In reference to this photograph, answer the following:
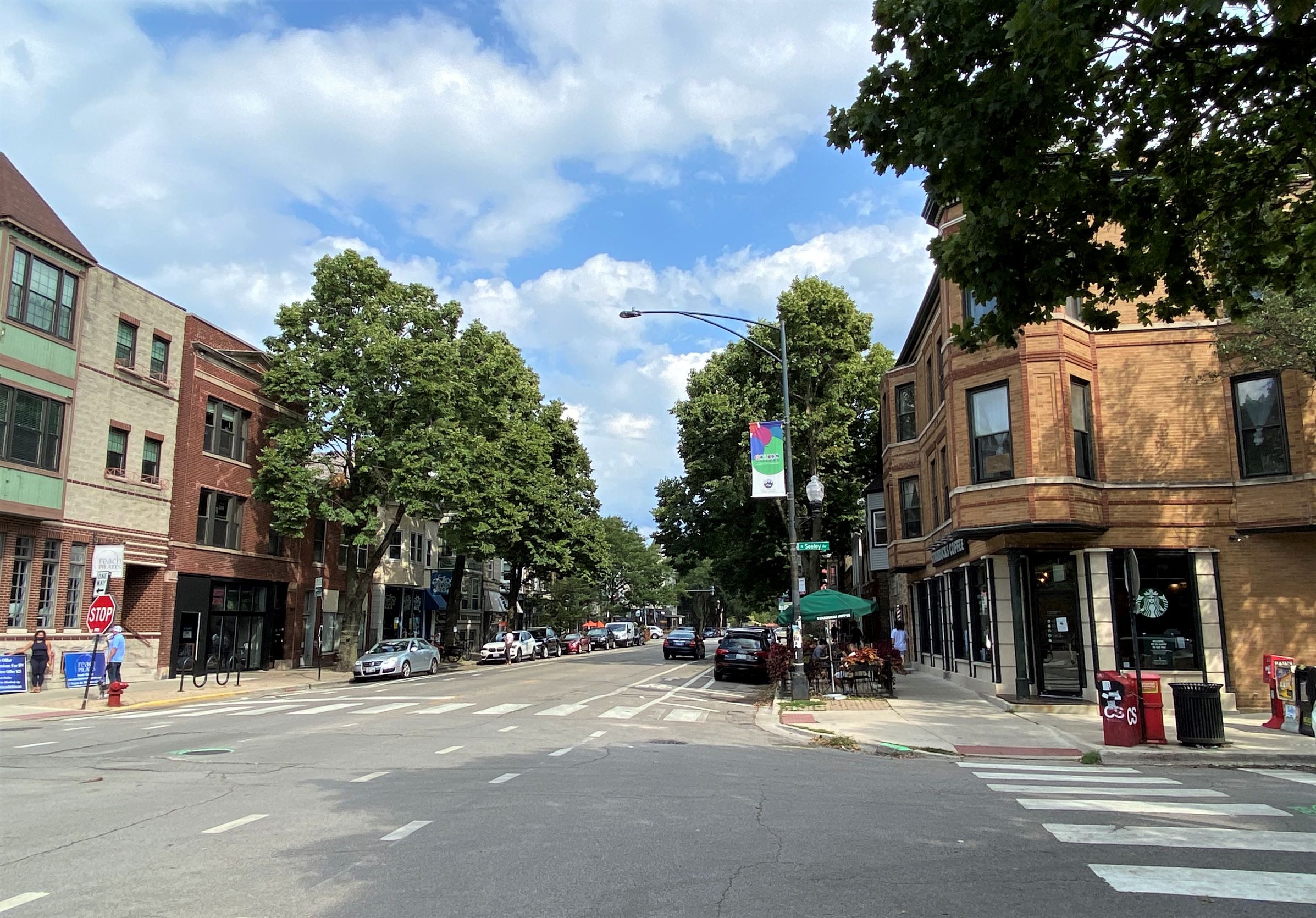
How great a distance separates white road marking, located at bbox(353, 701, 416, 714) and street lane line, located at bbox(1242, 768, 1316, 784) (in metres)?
14.7

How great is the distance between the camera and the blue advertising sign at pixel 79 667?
2402cm

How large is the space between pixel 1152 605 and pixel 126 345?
93.9 ft

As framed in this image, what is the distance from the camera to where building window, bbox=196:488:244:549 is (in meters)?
30.7

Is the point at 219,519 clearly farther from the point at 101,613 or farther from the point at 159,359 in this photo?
the point at 101,613

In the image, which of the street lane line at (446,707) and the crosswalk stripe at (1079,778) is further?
the street lane line at (446,707)

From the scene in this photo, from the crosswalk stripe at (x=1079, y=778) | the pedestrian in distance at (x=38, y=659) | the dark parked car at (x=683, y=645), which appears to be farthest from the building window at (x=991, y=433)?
the dark parked car at (x=683, y=645)

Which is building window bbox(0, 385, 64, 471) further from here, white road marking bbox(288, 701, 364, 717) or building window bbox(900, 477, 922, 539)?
building window bbox(900, 477, 922, 539)

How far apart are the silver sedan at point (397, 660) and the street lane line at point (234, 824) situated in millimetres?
22491

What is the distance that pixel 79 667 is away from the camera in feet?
79.8

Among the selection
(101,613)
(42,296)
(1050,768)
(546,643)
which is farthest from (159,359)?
(1050,768)

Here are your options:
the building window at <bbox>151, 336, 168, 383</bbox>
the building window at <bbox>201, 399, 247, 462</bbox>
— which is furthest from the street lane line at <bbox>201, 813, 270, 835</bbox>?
the building window at <bbox>201, 399, 247, 462</bbox>

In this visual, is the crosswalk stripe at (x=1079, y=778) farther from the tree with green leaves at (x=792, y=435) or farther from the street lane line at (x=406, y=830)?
the tree with green leaves at (x=792, y=435)

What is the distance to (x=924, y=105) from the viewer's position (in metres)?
8.30

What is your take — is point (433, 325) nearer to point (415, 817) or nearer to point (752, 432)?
point (752, 432)
